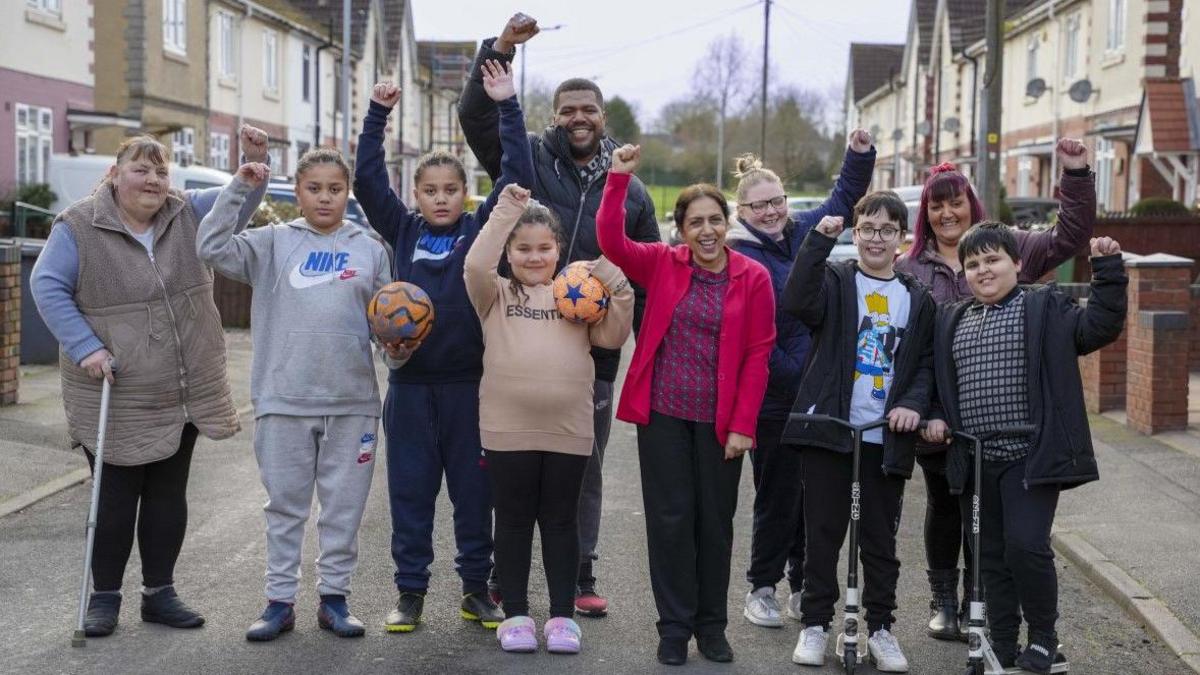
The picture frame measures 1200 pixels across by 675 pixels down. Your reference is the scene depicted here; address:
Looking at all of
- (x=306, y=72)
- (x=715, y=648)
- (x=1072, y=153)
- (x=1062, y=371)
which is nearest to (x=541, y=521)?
(x=715, y=648)

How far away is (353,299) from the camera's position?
6254 millimetres

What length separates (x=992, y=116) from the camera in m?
18.3

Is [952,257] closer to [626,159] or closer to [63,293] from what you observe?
[626,159]

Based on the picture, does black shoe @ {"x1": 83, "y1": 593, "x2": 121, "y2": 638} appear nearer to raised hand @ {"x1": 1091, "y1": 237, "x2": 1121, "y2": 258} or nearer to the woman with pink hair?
the woman with pink hair

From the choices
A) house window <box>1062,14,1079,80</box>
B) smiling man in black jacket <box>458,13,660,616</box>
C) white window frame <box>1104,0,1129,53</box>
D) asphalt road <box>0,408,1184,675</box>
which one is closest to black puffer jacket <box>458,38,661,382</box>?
smiling man in black jacket <box>458,13,660,616</box>

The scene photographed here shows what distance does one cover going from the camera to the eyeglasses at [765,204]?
21.2 feet

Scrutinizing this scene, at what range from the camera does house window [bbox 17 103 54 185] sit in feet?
86.6

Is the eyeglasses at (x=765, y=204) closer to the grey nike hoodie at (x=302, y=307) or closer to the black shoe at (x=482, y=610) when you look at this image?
the grey nike hoodie at (x=302, y=307)

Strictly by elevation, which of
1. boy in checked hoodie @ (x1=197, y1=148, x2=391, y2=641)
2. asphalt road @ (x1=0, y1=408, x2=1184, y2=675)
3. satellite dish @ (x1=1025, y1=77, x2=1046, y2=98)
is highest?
satellite dish @ (x1=1025, y1=77, x2=1046, y2=98)

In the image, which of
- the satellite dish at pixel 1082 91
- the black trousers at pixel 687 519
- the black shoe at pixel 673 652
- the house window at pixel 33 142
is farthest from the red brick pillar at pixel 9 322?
the satellite dish at pixel 1082 91

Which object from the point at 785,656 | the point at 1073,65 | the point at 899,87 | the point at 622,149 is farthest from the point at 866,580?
the point at 899,87

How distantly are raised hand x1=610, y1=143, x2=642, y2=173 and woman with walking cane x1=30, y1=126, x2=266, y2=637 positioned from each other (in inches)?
61.3

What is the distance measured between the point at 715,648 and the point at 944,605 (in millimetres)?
1150

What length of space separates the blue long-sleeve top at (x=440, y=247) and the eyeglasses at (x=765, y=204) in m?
0.98
